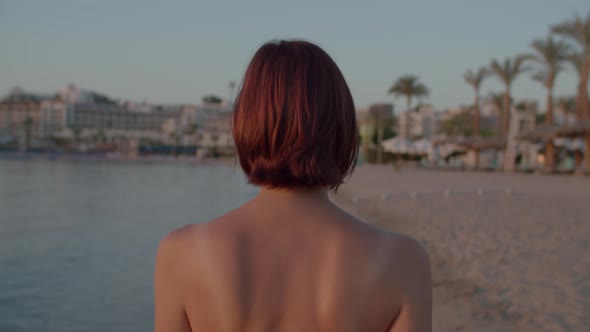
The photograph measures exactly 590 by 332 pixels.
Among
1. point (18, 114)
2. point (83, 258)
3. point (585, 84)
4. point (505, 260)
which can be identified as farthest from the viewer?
point (18, 114)

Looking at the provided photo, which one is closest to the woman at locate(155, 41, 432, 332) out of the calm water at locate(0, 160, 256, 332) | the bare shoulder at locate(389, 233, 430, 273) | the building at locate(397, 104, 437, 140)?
the bare shoulder at locate(389, 233, 430, 273)

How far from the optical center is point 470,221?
34.4ft

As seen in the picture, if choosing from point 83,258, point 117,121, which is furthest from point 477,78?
point 117,121

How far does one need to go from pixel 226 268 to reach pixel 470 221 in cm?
1023

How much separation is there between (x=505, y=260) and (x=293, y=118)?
6.54 meters

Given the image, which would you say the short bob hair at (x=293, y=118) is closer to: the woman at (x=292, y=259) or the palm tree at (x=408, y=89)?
the woman at (x=292, y=259)

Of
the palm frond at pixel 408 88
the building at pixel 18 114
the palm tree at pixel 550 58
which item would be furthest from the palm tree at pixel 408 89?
the building at pixel 18 114

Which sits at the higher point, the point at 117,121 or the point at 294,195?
the point at 117,121

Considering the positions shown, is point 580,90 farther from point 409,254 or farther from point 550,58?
point 409,254

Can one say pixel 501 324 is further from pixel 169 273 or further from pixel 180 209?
pixel 180 209

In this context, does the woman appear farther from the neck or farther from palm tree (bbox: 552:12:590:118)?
palm tree (bbox: 552:12:590:118)

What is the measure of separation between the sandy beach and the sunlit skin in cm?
382

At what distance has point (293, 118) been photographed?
35.9 inches

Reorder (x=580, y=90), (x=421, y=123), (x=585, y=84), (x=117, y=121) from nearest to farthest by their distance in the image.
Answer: (x=585, y=84), (x=580, y=90), (x=421, y=123), (x=117, y=121)
